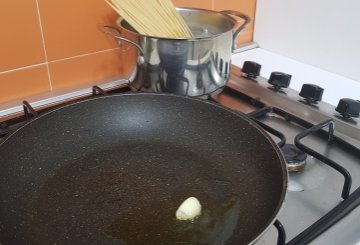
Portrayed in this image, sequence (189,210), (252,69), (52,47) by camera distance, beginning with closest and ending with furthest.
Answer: (189,210)
(52,47)
(252,69)

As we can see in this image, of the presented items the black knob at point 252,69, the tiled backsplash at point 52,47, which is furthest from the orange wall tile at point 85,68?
the black knob at point 252,69

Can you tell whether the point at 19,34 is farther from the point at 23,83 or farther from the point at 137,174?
the point at 137,174

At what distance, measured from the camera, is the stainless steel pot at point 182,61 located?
1.98 feet

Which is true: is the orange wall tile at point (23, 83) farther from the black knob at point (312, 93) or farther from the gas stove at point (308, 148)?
the black knob at point (312, 93)

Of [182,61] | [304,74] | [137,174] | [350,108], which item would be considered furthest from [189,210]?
[304,74]

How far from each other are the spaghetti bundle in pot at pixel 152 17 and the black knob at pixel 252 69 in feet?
0.71

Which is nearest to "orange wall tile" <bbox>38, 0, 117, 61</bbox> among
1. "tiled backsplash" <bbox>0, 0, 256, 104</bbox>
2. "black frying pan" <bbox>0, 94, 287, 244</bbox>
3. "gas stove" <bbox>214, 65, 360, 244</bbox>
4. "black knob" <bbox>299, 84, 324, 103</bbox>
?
"tiled backsplash" <bbox>0, 0, 256, 104</bbox>

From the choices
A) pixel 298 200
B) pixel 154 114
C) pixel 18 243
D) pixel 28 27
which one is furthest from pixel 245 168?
pixel 28 27

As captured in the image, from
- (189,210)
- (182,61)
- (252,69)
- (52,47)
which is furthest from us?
(252,69)

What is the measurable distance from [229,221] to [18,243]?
25 cm

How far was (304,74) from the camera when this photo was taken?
90cm

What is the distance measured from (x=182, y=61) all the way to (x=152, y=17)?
0.35 ft

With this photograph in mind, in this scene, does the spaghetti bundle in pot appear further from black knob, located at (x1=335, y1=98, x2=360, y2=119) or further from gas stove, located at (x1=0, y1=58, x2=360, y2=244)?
black knob, located at (x1=335, y1=98, x2=360, y2=119)

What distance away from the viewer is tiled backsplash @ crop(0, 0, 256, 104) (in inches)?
26.1
